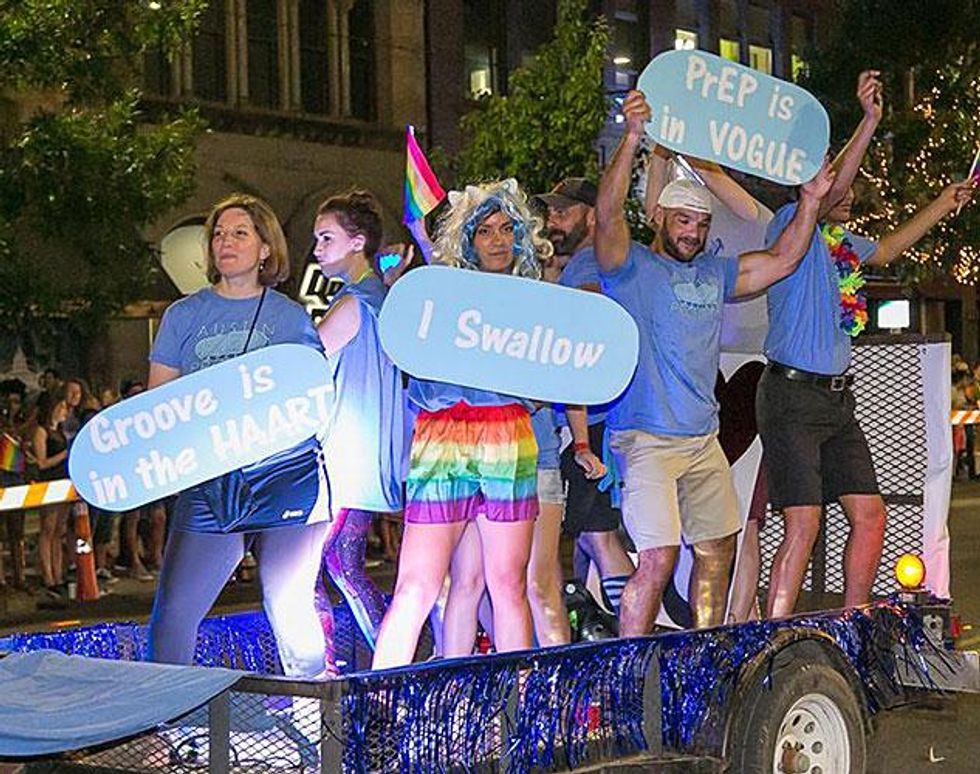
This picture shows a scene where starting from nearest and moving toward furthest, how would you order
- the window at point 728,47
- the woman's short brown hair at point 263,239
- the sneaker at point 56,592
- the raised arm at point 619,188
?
the woman's short brown hair at point 263,239, the raised arm at point 619,188, the sneaker at point 56,592, the window at point 728,47

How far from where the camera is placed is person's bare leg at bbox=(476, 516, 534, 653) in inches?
241

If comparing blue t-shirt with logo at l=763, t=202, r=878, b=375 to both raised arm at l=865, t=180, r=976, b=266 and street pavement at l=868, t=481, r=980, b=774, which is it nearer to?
raised arm at l=865, t=180, r=976, b=266

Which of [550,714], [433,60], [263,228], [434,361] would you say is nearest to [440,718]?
[550,714]


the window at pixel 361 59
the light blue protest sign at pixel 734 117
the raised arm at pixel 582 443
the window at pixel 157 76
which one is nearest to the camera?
the light blue protest sign at pixel 734 117

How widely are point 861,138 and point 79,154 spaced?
34.1 feet

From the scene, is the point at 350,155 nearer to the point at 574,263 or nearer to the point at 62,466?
the point at 62,466

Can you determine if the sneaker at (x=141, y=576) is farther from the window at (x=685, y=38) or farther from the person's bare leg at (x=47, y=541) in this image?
the window at (x=685, y=38)

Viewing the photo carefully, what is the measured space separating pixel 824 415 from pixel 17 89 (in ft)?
34.1

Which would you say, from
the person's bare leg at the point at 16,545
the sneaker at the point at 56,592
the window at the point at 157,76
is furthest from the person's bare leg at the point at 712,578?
the window at the point at 157,76

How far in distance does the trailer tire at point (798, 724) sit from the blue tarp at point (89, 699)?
1710mm

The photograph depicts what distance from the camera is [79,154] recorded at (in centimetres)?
1627

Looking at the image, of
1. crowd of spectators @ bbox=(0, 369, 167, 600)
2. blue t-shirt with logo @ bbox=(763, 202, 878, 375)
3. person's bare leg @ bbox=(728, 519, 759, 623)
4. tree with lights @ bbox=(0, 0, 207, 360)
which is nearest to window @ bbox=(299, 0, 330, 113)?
tree with lights @ bbox=(0, 0, 207, 360)

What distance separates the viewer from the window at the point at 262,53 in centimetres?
2603

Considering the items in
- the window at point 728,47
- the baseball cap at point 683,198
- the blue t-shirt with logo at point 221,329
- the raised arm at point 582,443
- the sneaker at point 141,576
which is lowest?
the sneaker at point 141,576
